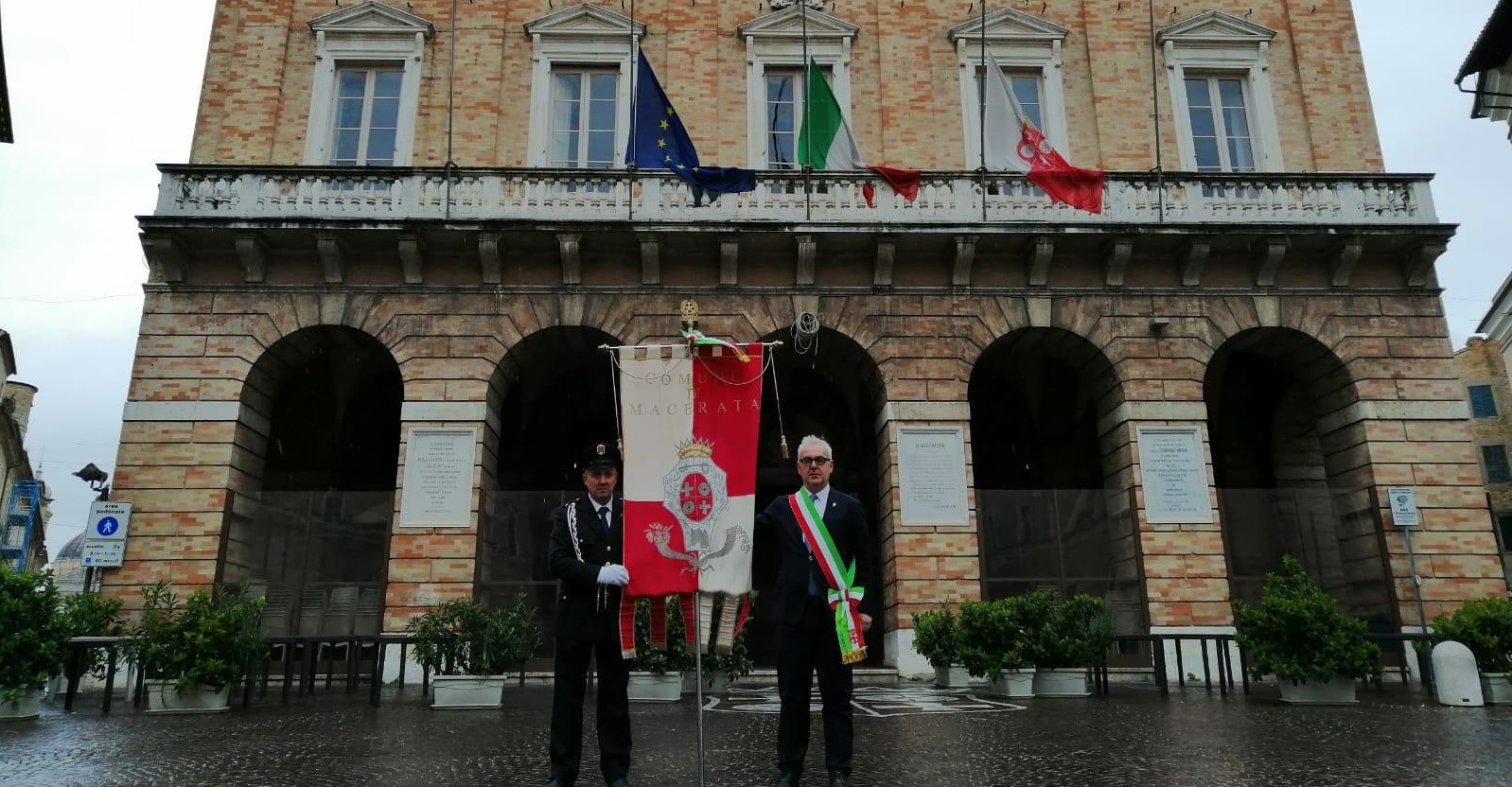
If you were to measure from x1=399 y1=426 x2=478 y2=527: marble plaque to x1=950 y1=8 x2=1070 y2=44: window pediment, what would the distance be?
11.3 m

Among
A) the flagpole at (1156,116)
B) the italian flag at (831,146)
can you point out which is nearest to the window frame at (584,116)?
the italian flag at (831,146)

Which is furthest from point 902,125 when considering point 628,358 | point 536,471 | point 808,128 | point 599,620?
point 599,620

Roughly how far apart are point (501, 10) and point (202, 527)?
33.5 ft

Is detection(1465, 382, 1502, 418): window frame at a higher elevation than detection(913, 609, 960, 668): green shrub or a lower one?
higher

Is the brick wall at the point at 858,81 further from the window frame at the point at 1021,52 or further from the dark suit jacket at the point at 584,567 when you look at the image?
the dark suit jacket at the point at 584,567

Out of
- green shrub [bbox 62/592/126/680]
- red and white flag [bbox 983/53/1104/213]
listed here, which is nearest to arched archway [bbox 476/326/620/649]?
green shrub [bbox 62/592/126/680]

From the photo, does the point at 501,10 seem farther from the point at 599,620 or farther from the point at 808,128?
the point at 599,620

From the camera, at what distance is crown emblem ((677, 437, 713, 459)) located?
5637 millimetres

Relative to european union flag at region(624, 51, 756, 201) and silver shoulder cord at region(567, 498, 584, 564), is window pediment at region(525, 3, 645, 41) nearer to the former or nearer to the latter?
european union flag at region(624, 51, 756, 201)

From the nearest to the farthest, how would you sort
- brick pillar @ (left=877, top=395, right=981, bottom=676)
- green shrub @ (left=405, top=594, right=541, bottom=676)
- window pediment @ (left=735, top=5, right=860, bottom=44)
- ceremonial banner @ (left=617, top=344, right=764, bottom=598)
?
ceremonial banner @ (left=617, top=344, right=764, bottom=598) < green shrub @ (left=405, top=594, right=541, bottom=676) < brick pillar @ (left=877, top=395, right=981, bottom=676) < window pediment @ (left=735, top=5, right=860, bottom=44)

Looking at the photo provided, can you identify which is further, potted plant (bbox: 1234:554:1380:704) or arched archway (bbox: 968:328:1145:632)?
arched archway (bbox: 968:328:1145:632)

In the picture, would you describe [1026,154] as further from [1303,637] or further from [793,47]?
[1303,637]

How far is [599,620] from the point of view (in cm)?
525

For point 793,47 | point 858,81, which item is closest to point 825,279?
point 858,81
